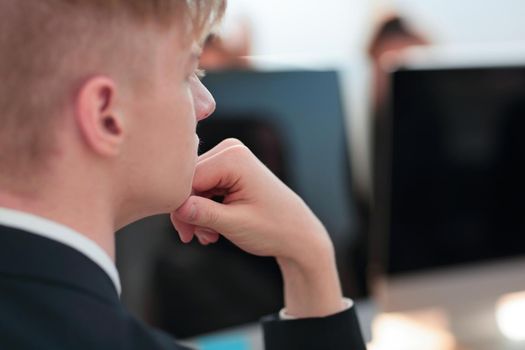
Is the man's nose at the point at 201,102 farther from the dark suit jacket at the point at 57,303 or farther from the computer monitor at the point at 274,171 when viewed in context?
the computer monitor at the point at 274,171

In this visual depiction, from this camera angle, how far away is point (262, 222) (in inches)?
26.7

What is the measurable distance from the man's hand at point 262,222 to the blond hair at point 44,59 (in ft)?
0.52

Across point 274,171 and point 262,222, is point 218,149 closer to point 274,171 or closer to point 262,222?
point 262,222

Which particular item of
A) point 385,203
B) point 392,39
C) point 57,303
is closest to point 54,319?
point 57,303

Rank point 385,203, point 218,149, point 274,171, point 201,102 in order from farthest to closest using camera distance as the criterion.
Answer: point 385,203 < point 274,171 < point 218,149 < point 201,102

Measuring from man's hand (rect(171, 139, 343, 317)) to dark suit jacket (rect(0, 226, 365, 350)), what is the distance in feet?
0.47

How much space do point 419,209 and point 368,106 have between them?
32 centimetres

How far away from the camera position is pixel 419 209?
4.39 feet

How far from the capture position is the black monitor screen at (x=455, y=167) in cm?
132

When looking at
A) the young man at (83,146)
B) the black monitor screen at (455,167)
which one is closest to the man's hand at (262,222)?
the young man at (83,146)

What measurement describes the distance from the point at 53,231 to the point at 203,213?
16 cm

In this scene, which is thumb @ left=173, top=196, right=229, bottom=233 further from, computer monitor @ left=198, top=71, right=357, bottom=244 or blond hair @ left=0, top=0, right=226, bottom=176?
computer monitor @ left=198, top=71, right=357, bottom=244

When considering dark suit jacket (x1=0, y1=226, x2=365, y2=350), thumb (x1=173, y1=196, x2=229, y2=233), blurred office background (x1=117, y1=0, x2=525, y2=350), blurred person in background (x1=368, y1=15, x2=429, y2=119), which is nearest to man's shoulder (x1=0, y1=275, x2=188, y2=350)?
dark suit jacket (x1=0, y1=226, x2=365, y2=350)

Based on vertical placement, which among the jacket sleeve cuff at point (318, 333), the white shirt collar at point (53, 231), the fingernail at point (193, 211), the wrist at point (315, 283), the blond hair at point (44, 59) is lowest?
the jacket sleeve cuff at point (318, 333)
